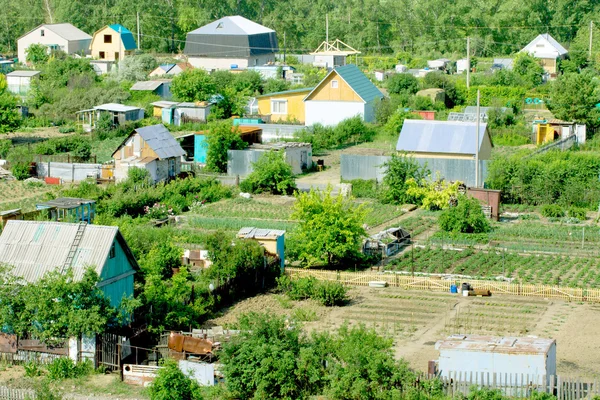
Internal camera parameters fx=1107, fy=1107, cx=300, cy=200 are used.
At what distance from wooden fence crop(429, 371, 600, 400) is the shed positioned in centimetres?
2089

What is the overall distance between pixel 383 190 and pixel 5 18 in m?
55.2

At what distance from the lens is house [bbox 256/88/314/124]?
176 feet

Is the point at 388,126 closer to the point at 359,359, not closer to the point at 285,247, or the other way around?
the point at 285,247

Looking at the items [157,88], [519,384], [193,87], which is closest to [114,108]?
[193,87]

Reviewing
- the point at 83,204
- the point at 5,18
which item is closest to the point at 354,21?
the point at 5,18

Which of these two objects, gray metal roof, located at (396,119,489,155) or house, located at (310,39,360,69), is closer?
gray metal roof, located at (396,119,489,155)

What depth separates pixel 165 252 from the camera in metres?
27.1

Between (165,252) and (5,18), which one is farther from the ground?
(5,18)

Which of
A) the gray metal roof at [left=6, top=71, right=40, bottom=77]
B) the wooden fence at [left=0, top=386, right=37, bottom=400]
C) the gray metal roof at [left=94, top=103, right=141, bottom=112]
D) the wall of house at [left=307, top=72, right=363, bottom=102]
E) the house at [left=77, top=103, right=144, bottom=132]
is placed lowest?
the wooden fence at [left=0, top=386, right=37, bottom=400]

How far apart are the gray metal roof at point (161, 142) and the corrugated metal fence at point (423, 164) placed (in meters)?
6.16

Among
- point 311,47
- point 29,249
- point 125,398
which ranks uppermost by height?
point 311,47

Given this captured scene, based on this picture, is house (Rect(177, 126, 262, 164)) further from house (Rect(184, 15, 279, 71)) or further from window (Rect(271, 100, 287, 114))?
house (Rect(184, 15, 279, 71))

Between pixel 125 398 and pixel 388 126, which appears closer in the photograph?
pixel 125 398

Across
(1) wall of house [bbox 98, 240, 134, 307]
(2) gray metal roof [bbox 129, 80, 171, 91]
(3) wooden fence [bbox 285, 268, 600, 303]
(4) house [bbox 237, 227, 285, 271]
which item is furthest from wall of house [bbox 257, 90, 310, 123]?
(1) wall of house [bbox 98, 240, 134, 307]
